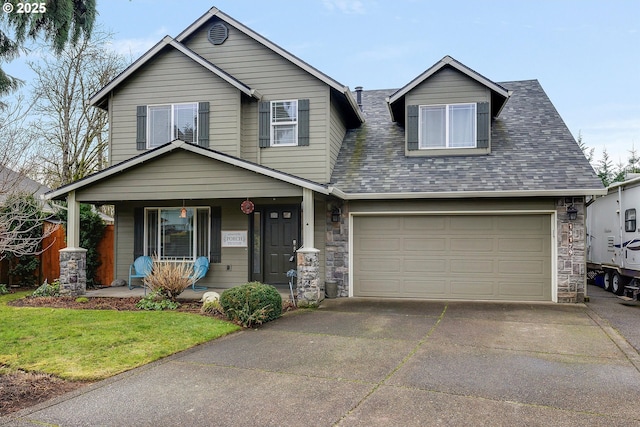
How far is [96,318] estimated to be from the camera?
7801mm

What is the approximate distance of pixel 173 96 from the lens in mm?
11352

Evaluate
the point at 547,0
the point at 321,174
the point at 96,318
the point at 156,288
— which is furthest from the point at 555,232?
the point at 96,318

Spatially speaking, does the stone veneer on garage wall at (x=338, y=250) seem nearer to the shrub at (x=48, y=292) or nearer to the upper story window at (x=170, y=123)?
the upper story window at (x=170, y=123)

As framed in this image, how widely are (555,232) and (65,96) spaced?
65.1ft

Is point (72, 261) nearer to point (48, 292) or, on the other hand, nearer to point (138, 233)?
point (48, 292)

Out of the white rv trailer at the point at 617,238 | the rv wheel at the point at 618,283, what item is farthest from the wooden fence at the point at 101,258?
the rv wheel at the point at 618,283

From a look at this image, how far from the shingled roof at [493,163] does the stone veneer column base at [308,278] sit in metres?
2.04

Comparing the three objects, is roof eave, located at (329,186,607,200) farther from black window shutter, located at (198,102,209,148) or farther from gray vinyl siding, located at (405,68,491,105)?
black window shutter, located at (198,102,209,148)

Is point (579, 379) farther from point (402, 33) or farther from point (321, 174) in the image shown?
point (402, 33)

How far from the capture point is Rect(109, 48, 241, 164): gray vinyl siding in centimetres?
1099

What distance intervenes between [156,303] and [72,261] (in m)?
2.63

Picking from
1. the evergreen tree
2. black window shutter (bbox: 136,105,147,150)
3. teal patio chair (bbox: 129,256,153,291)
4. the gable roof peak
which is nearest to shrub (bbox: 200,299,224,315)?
teal patio chair (bbox: 129,256,153,291)

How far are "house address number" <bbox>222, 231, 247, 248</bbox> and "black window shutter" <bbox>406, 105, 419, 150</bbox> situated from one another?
4.62 m

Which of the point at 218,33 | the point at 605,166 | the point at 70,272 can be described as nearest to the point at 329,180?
the point at 218,33
